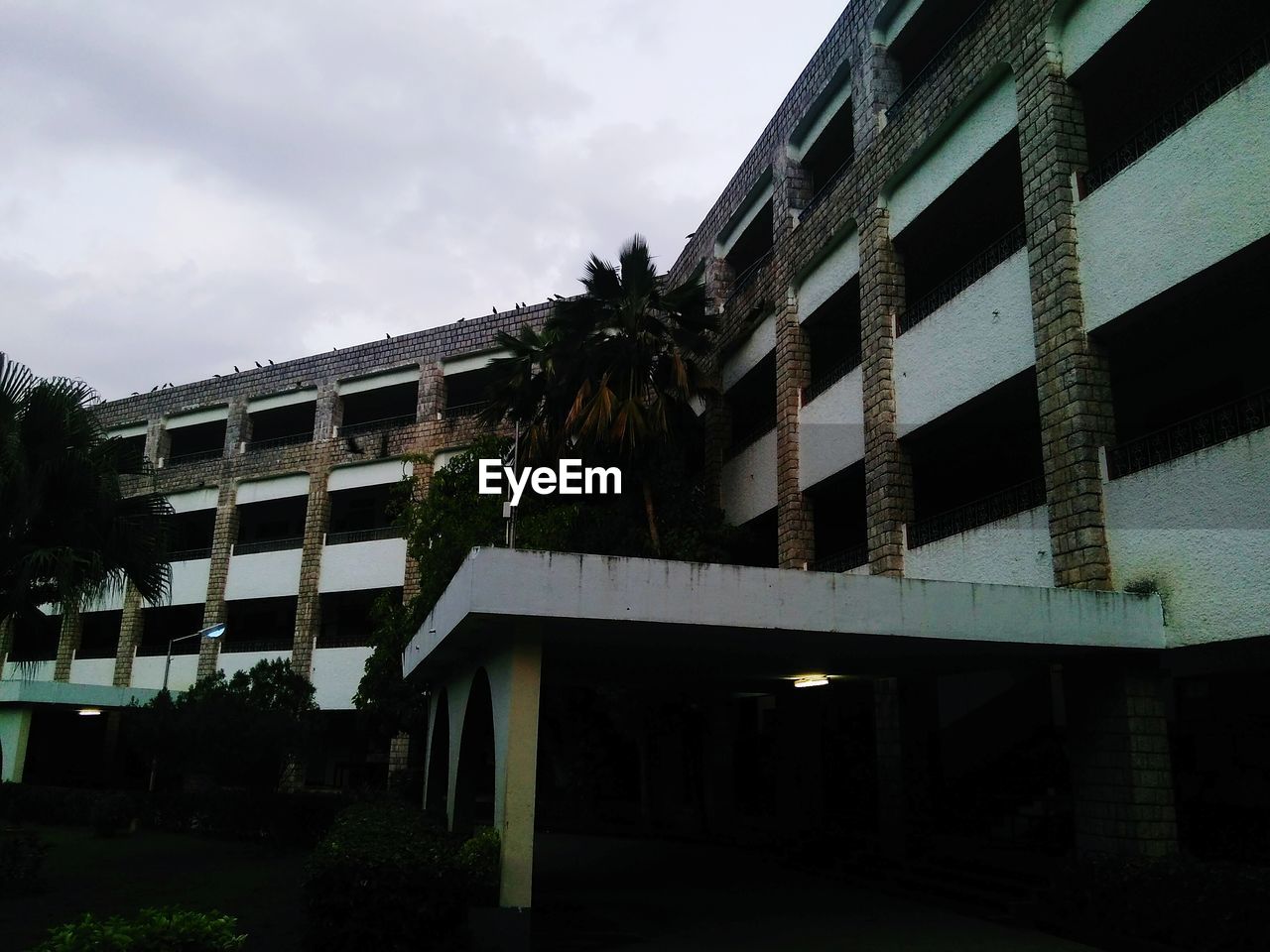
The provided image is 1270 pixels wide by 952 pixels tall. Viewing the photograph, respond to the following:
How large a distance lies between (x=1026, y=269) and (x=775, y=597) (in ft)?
23.1

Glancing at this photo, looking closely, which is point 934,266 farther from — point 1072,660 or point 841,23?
point 1072,660

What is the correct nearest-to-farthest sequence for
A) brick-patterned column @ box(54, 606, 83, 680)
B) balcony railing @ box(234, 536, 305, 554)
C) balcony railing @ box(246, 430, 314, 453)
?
balcony railing @ box(234, 536, 305, 554) → balcony railing @ box(246, 430, 314, 453) → brick-patterned column @ box(54, 606, 83, 680)

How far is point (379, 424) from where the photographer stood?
1467 inches

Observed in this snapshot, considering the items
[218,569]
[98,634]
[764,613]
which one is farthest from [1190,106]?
[98,634]

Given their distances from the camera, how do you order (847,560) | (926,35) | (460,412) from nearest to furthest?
1. (926,35)
2. (847,560)
3. (460,412)

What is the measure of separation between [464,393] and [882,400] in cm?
2186

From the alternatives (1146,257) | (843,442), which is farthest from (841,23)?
(1146,257)

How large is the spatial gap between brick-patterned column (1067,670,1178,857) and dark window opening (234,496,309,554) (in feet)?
104

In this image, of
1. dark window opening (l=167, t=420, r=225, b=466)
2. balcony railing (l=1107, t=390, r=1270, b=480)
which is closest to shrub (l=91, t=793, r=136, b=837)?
dark window opening (l=167, t=420, r=225, b=466)

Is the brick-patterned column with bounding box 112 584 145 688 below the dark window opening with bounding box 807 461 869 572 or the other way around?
below

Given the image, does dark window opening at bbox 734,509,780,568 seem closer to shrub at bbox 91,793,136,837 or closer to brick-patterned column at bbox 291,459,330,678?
shrub at bbox 91,793,136,837

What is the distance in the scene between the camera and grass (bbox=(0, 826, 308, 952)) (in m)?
13.3

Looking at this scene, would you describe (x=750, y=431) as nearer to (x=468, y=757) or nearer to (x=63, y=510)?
(x=468, y=757)

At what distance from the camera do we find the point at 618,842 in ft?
79.7
